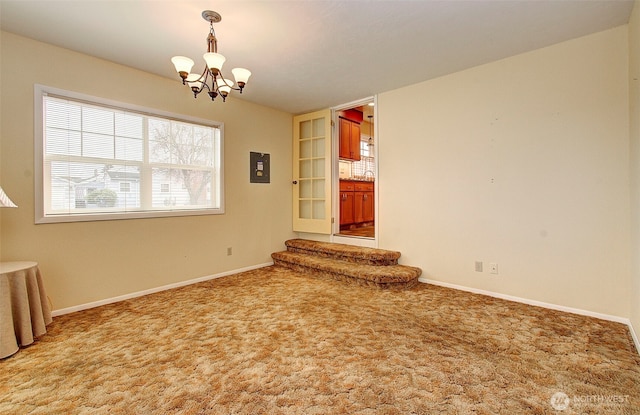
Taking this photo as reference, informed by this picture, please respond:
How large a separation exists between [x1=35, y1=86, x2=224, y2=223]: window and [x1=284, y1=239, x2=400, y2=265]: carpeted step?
1397mm

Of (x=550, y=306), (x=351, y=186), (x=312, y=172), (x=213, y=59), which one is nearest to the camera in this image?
(x=213, y=59)

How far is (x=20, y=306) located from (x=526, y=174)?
4598mm

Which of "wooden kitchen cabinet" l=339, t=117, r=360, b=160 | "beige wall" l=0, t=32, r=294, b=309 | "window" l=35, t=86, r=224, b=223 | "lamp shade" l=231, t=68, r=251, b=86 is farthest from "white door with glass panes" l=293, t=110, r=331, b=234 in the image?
"lamp shade" l=231, t=68, r=251, b=86

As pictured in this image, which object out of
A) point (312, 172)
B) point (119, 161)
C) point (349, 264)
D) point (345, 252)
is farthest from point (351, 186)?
point (119, 161)

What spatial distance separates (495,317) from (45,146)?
14.8 feet

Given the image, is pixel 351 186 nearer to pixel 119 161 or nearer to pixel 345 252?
pixel 345 252

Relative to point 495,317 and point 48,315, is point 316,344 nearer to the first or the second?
point 495,317

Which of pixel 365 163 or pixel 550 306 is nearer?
pixel 550 306

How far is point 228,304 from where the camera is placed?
3.12m

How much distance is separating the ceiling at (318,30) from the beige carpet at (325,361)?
2.56 metres

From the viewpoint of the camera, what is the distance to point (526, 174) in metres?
3.04

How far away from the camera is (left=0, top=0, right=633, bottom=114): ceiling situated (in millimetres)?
2240

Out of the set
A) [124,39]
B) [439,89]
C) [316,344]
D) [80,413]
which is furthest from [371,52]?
[80,413]

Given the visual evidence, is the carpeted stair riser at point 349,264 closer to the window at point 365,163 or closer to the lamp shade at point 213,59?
the lamp shade at point 213,59
